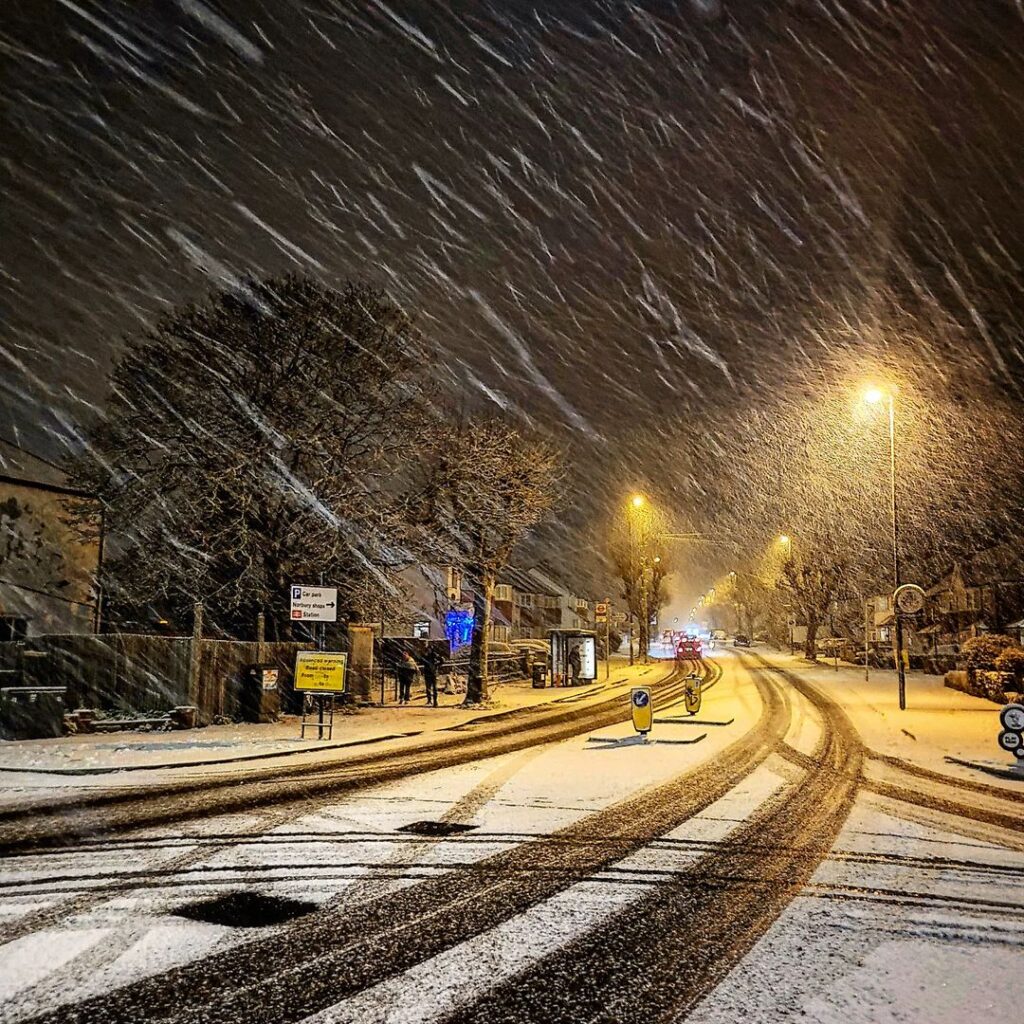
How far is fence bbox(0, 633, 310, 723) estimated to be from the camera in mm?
19422

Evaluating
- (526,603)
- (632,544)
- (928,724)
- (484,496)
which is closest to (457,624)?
(484,496)

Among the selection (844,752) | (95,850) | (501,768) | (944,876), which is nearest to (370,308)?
(501,768)

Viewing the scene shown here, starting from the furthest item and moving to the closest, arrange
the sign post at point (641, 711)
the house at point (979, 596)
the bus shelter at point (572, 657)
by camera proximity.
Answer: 1. the house at point (979, 596)
2. the bus shelter at point (572, 657)
3. the sign post at point (641, 711)

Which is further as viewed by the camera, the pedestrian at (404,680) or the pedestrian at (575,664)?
the pedestrian at (575,664)

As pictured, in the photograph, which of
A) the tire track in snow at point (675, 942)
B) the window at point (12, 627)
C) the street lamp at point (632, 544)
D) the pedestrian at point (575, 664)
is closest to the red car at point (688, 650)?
the pedestrian at point (575, 664)

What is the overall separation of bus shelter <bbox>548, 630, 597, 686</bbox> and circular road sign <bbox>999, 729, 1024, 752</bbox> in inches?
974

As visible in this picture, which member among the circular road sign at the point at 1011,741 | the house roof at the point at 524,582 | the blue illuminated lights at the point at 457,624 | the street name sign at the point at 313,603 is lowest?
the circular road sign at the point at 1011,741

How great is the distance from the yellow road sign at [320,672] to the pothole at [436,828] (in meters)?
8.87

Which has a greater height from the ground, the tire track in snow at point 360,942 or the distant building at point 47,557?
the distant building at point 47,557

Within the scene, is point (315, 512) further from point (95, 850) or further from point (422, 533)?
point (95, 850)

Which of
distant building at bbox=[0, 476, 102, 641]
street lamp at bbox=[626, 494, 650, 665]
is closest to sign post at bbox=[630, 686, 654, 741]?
distant building at bbox=[0, 476, 102, 641]

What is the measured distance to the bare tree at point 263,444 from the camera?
71.9 feet

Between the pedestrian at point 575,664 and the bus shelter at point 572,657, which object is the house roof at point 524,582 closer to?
the bus shelter at point 572,657

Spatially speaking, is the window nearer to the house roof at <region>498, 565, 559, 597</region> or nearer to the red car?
the red car
